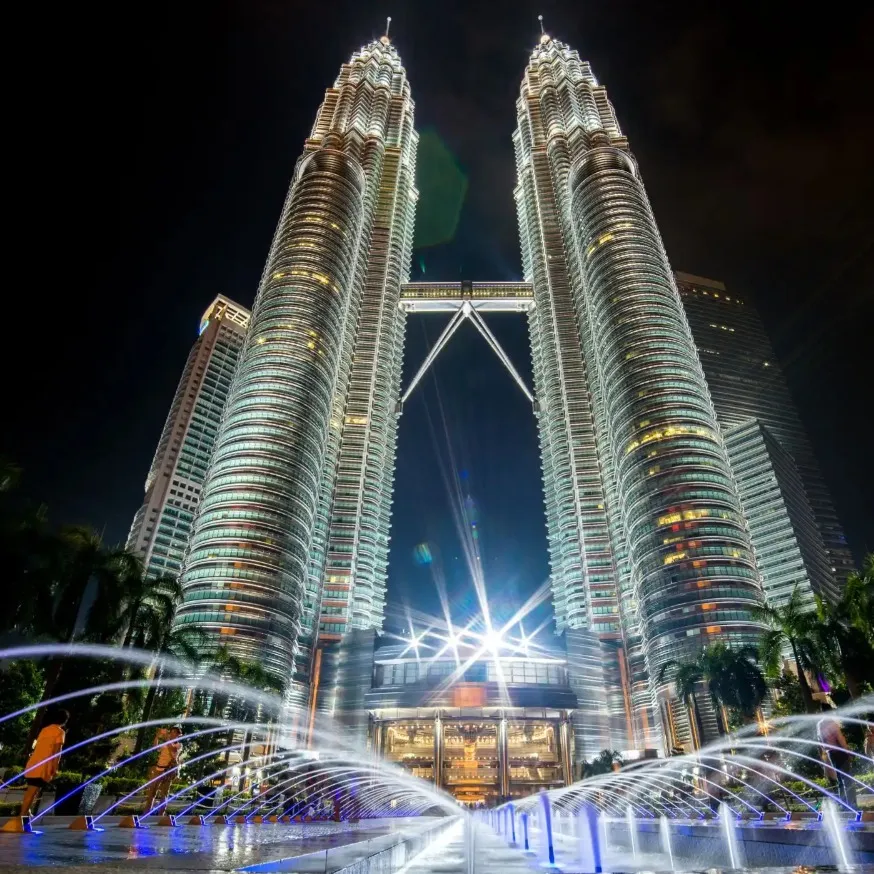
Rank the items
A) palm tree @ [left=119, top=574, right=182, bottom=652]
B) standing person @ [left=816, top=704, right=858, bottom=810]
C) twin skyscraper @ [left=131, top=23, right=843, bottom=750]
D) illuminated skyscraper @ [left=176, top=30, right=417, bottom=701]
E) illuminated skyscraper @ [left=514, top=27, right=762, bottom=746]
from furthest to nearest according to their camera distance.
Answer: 1. illuminated skyscraper @ [left=176, top=30, right=417, bottom=701]
2. twin skyscraper @ [left=131, top=23, right=843, bottom=750]
3. illuminated skyscraper @ [left=514, top=27, right=762, bottom=746]
4. palm tree @ [left=119, top=574, right=182, bottom=652]
5. standing person @ [left=816, top=704, right=858, bottom=810]

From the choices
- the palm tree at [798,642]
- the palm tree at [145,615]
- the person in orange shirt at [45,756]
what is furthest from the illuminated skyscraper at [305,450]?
the person in orange shirt at [45,756]

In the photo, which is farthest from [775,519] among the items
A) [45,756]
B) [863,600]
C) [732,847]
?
[45,756]

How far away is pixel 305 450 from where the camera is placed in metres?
144

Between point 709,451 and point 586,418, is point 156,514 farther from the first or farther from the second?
point 709,451

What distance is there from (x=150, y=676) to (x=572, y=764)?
102m

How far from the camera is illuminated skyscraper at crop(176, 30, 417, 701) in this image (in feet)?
404

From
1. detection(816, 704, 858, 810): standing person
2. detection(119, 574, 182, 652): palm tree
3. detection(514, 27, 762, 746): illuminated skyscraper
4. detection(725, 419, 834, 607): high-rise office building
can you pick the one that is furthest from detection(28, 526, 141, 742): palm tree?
detection(725, 419, 834, 607): high-rise office building

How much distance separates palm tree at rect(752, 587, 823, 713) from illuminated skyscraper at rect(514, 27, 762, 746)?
5023 cm

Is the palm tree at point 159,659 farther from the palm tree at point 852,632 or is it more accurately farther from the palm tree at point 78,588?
the palm tree at point 852,632

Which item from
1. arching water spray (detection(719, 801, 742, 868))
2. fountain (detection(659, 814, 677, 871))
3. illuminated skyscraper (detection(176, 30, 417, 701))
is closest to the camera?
arching water spray (detection(719, 801, 742, 868))

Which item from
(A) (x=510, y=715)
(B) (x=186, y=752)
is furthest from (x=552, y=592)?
(B) (x=186, y=752)

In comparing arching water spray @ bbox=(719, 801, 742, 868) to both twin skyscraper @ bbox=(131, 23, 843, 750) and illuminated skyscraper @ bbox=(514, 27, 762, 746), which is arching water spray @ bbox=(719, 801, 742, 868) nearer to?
illuminated skyscraper @ bbox=(514, 27, 762, 746)

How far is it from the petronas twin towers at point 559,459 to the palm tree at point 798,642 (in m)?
64.0

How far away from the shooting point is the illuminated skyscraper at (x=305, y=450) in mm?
123188
